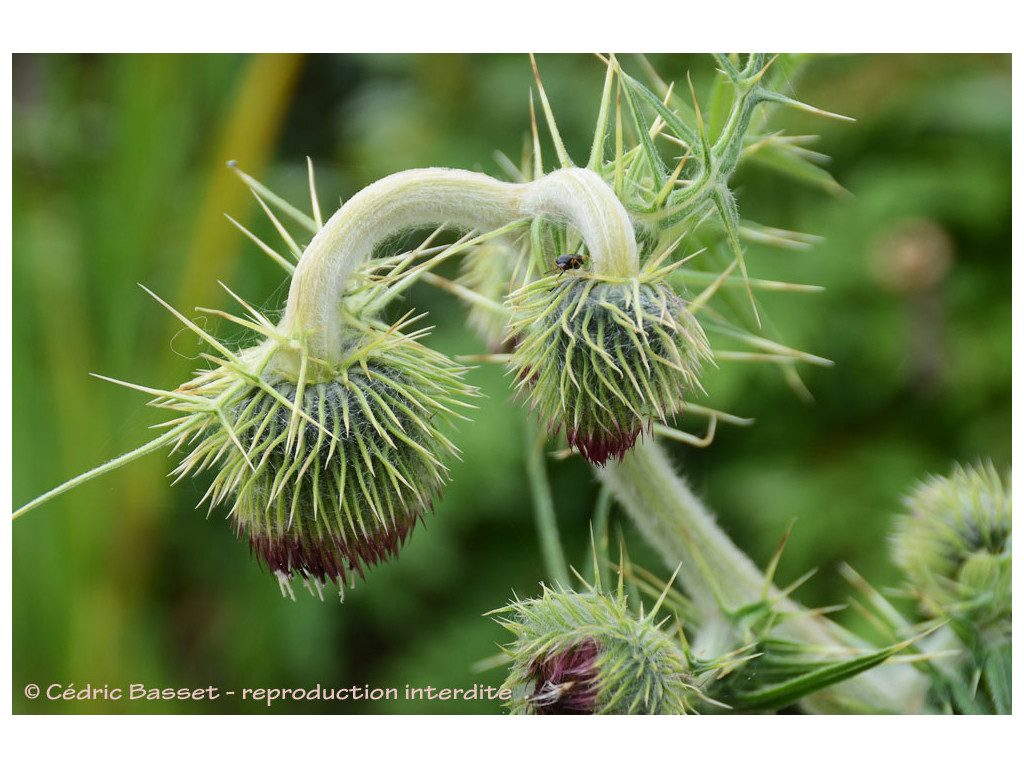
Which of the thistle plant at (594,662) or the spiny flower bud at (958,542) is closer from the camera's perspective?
the thistle plant at (594,662)

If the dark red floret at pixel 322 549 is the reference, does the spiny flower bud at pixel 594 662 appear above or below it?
below

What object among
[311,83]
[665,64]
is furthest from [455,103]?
[665,64]

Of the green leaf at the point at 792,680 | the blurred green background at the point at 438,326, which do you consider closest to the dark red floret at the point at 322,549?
the green leaf at the point at 792,680

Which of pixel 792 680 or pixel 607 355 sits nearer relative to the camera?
pixel 607 355

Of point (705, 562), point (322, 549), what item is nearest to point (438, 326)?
point (705, 562)

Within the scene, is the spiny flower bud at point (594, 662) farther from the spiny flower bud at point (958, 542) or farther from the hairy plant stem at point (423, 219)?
the spiny flower bud at point (958, 542)

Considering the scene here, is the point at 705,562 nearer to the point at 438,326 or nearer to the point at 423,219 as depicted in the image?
the point at 423,219
